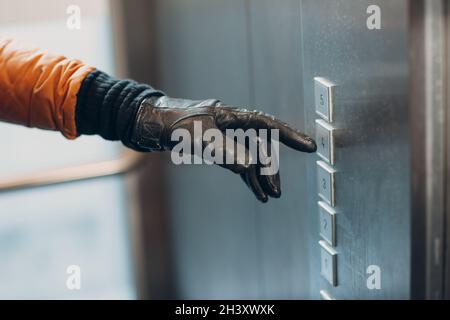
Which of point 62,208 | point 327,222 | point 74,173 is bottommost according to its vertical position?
point 62,208

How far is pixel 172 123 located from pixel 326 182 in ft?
0.89

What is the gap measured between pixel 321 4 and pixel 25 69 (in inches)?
23.4

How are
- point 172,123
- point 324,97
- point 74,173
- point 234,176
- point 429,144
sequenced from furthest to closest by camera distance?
point 74,173 → point 234,176 → point 172,123 → point 324,97 → point 429,144

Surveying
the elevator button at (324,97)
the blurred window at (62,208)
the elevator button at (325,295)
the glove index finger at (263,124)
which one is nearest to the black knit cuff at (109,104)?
the glove index finger at (263,124)

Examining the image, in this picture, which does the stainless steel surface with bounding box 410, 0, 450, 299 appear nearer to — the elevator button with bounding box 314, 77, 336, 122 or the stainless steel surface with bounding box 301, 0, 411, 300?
the stainless steel surface with bounding box 301, 0, 411, 300

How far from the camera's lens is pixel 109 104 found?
57.8 inches

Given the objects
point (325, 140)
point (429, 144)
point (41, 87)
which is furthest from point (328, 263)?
point (41, 87)

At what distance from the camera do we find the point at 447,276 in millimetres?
1143

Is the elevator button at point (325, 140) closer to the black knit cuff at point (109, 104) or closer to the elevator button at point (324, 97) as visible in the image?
the elevator button at point (324, 97)

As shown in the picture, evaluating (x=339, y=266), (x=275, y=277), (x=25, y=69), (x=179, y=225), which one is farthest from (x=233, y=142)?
(x=179, y=225)

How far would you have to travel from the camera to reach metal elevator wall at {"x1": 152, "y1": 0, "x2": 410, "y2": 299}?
3.65 ft

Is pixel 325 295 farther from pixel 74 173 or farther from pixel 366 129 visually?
pixel 74 173

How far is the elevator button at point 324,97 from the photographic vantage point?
1226 millimetres

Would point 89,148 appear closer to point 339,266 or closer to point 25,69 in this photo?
point 25,69
